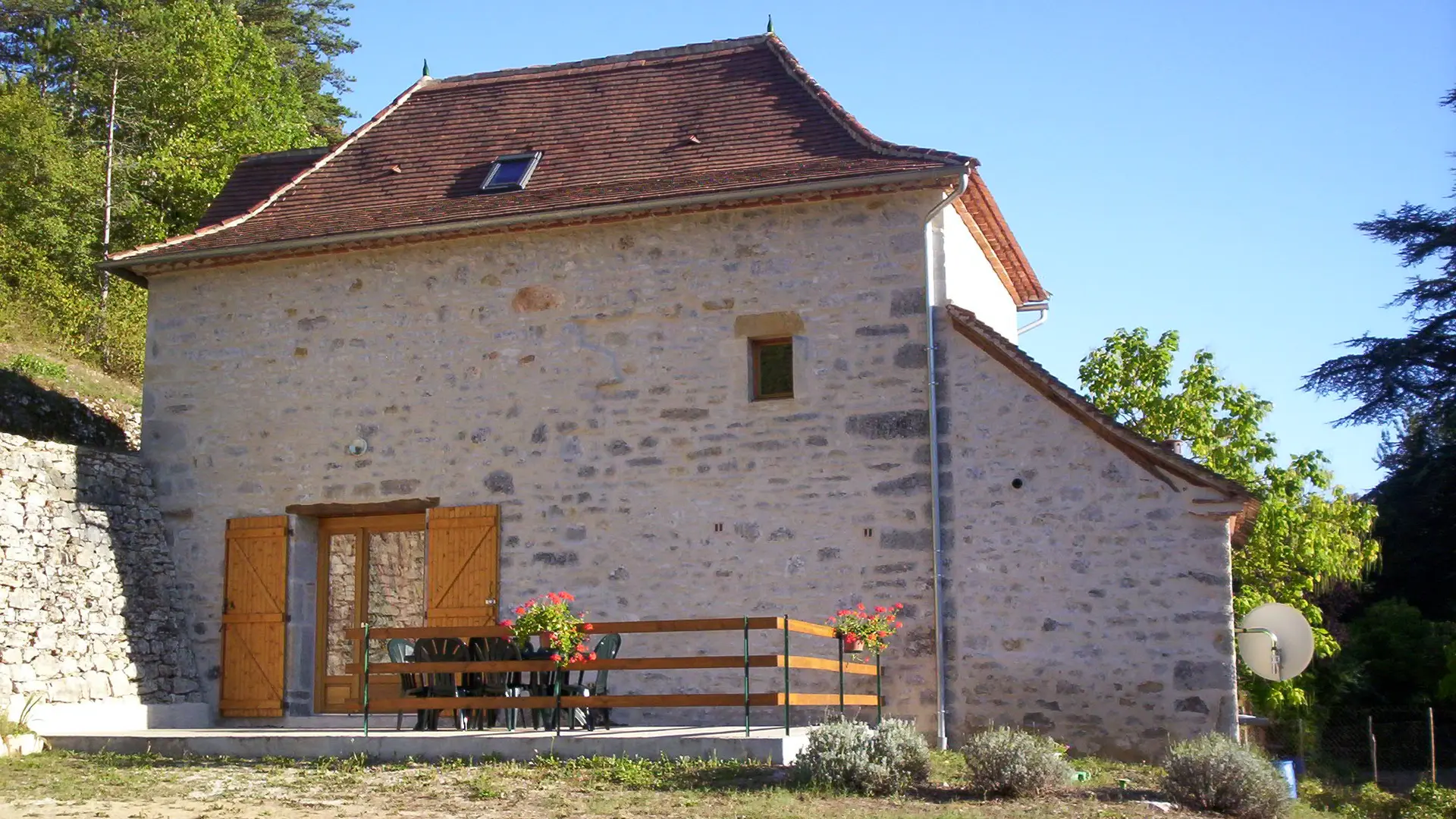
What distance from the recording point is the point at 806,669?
41.4 feet

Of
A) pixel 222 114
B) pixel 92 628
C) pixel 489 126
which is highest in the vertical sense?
pixel 222 114

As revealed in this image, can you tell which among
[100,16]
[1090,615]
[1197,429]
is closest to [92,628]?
[1090,615]

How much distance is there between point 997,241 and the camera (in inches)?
610

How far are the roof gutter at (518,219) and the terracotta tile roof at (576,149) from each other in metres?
0.03

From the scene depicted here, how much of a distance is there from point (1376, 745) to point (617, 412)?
46.3ft

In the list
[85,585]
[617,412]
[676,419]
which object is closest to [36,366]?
[85,585]

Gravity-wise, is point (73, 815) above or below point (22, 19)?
below

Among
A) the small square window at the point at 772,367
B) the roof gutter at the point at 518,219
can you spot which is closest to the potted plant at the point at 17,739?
the roof gutter at the point at 518,219

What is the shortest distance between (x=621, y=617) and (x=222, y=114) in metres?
21.5

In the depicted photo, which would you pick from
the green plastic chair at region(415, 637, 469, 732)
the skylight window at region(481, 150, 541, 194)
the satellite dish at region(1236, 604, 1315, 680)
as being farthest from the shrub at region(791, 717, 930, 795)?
the skylight window at region(481, 150, 541, 194)

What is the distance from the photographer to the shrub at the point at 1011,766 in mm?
9172

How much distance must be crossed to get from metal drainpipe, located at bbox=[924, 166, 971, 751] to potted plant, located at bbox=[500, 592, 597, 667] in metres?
3.03

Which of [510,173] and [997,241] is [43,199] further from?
[997,241]

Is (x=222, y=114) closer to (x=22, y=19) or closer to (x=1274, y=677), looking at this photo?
(x=22, y=19)
